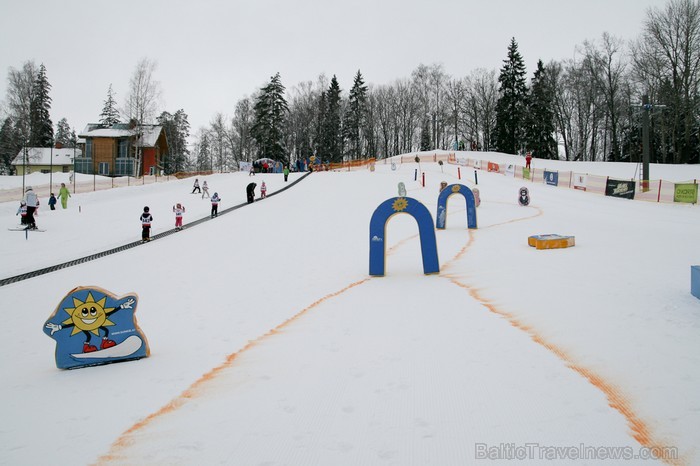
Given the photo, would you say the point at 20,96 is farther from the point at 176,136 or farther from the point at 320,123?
the point at 320,123

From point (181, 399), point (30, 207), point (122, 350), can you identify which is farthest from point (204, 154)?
point (181, 399)

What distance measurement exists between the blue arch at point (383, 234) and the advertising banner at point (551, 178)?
85.0ft

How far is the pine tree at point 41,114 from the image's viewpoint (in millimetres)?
59000

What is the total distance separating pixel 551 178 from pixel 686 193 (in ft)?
36.7

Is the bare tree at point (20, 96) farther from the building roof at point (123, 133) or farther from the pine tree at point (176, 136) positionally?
the pine tree at point (176, 136)

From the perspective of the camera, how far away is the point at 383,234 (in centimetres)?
1059

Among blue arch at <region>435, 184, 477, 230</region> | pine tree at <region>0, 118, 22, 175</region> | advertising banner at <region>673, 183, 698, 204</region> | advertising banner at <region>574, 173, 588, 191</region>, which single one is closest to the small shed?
pine tree at <region>0, 118, 22, 175</region>

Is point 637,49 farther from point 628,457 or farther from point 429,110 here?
point 628,457

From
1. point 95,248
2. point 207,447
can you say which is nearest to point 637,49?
point 95,248

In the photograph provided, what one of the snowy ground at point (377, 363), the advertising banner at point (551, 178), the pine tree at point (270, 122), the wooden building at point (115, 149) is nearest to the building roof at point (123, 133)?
the wooden building at point (115, 149)

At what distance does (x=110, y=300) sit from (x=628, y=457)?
6.10m

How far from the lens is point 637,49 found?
162ft

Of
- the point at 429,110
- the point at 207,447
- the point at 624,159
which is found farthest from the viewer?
the point at 429,110

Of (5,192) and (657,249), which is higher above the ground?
(5,192)
